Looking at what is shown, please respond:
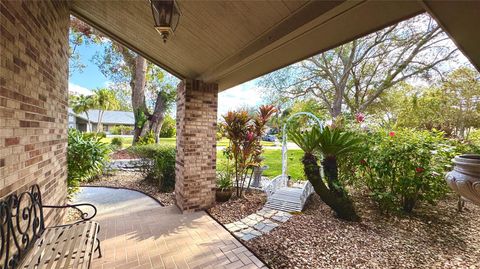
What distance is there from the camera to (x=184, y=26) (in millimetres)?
2570

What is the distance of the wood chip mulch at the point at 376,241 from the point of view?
2.64 metres

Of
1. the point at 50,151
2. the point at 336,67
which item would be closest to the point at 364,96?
the point at 336,67

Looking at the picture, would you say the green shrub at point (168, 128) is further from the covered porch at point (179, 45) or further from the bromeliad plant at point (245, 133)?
the covered porch at point (179, 45)

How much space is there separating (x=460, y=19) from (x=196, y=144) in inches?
149

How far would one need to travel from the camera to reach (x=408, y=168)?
3.69 meters

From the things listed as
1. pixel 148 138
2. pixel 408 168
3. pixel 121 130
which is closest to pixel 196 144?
pixel 408 168

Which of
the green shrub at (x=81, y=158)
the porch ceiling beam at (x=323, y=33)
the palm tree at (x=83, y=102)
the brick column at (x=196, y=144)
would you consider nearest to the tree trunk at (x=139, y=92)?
the green shrub at (x=81, y=158)

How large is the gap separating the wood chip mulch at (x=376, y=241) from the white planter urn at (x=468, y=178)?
5.49 ft

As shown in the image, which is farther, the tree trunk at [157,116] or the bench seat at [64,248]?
the tree trunk at [157,116]

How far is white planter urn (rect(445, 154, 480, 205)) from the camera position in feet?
4.37

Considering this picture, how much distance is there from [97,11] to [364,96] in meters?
14.9

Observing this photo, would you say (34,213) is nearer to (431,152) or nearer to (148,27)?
(148,27)

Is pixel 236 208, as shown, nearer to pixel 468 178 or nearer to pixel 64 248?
pixel 64 248

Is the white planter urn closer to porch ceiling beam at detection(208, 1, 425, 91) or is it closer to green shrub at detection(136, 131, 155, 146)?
porch ceiling beam at detection(208, 1, 425, 91)
